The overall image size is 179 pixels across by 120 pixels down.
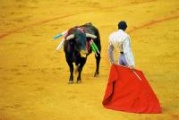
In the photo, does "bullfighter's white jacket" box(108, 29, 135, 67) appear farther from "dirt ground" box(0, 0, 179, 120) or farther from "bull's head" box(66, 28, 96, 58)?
"bull's head" box(66, 28, 96, 58)

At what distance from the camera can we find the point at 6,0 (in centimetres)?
2370

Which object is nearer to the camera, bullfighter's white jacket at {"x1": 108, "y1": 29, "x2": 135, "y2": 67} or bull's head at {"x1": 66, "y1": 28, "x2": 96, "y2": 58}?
bullfighter's white jacket at {"x1": 108, "y1": 29, "x2": 135, "y2": 67}

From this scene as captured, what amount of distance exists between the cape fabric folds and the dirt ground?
199mm

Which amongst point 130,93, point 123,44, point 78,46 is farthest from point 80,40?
point 130,93

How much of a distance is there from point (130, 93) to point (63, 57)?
184 inches

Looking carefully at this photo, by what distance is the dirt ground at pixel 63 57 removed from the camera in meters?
10.9

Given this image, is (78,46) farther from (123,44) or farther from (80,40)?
(123,44)

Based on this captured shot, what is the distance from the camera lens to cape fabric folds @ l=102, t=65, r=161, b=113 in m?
10.7

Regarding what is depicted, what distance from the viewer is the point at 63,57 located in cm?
1524

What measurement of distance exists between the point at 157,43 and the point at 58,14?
523 cm

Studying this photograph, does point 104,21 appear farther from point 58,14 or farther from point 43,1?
point 43,1

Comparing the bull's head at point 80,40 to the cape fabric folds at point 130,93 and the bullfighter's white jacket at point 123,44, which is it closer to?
the bullfighter's white jacket at point 123,44

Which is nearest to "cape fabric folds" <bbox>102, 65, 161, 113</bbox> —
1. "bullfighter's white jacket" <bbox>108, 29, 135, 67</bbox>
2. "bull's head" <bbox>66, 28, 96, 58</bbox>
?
"bullfighter's white jacket" <bbox>108, 29, 135, 67</bbox>

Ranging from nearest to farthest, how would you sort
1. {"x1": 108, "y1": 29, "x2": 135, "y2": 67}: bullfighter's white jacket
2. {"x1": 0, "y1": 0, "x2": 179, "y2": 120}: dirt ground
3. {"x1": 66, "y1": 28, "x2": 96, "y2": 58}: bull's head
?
{"x1": 108, "y1": 29, "x2": 135, "y2": 67}: bullfighter's white jacket → {"x1": 0, "y1": 0, "x2": 179, "y2": 120}: dirt ground → {"x1": 66, "y1": 28, "x2": 96, "y2": 58}: bull's head
